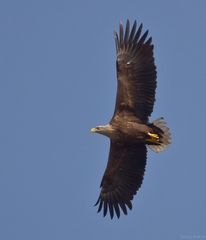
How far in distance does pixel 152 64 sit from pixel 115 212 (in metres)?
3.70

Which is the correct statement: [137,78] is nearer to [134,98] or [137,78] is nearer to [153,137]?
[134,98]

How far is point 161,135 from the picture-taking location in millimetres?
18094

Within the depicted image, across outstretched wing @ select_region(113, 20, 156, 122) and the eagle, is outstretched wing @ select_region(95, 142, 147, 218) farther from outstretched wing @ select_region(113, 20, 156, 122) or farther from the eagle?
outstretched wing @ select_region(113, 20, 156, 122)

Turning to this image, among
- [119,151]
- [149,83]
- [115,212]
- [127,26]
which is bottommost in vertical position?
[115,212]

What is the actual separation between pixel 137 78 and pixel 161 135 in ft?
4.63

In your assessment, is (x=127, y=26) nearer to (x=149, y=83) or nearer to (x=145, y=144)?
(x=149, y=83)

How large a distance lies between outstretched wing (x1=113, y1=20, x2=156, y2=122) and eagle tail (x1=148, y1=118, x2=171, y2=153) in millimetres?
359

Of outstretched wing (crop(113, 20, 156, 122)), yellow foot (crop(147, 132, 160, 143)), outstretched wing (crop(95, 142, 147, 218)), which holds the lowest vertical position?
outstretched wing (crop(95, 142, 147, 218))

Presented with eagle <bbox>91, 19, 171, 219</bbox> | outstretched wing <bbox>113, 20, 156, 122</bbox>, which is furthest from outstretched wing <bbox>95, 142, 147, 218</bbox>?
outstretched wing <bbox>113, 20, 156, 122</bbox>

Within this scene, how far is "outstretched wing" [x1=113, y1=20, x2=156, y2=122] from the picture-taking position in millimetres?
17906

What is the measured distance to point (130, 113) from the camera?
18062 millimetres

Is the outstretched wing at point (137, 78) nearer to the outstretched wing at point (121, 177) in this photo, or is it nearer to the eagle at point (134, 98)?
the eagle at point (134, 98)

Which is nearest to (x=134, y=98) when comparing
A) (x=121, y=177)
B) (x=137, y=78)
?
(x=137, y=78)

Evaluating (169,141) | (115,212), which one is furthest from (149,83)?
(115,212)
